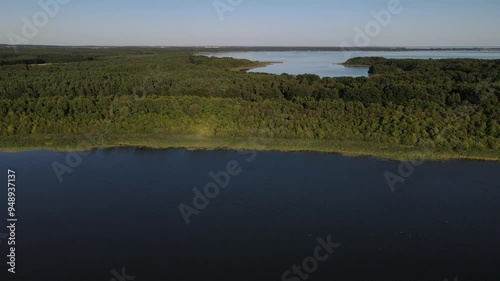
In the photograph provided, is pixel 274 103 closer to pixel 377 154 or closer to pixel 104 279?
pixel 377 154

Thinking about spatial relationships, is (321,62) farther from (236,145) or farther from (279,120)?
(236,145)

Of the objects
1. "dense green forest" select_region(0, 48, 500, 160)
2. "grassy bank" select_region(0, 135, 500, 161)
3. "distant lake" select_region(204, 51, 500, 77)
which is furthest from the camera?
"distant lake" select_region(204, 51, 500, 77)

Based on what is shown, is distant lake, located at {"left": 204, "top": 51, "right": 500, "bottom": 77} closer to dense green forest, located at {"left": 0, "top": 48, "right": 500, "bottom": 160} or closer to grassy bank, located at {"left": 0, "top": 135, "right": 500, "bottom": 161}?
dense green forest, located at {"left": 0, "top": 48, "right": 500, "bottom": 160}

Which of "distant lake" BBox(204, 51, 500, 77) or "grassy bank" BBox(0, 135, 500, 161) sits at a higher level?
"distant lake" BBox(204, 51, 500, 77)

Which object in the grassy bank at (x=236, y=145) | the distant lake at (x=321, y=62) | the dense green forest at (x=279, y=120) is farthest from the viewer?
the distant lake at (x=321, y=62)

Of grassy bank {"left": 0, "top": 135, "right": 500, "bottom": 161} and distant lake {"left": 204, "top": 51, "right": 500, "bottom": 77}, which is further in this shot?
distant lake {"left": 204, "top": 51, "right": 500, "bottom": 77}

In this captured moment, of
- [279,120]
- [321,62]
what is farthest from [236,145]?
[321,62]

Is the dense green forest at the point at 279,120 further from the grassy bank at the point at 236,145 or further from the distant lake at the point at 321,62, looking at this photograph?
the distant lake at the point at 321,62

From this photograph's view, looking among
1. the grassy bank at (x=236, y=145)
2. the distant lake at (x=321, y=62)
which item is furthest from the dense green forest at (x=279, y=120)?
the distant lake at (x=321, y=62)

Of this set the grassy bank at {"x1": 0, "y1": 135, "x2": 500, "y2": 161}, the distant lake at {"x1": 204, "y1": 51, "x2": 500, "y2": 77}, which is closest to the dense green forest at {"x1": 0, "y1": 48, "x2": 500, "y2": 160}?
the grassy bank at {"x1": 0, "y1": 135, "x2": 500, "y2": 161}
